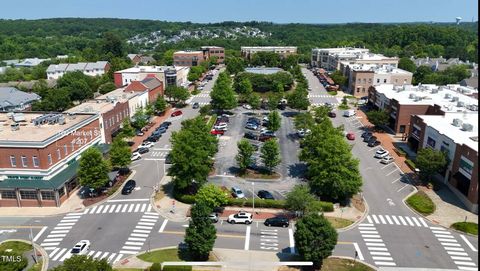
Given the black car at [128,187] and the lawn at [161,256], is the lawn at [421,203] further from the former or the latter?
the black car at [128,187]

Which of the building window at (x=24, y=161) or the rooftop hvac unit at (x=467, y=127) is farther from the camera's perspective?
the rooftop hvac unit at (x=467, y=127)

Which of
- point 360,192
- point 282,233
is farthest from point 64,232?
point 360,192

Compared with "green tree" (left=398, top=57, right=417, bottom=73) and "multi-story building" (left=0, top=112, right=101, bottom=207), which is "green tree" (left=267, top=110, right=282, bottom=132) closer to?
"multi-story building" (left=0, top=112, right=101, bottom=207)

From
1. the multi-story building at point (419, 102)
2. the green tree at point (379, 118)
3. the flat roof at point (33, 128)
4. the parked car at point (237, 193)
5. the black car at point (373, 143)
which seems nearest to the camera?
the parked car at point (237, 193)

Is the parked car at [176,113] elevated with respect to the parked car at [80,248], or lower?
elevated

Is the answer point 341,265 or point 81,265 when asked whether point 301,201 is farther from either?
point 81,265

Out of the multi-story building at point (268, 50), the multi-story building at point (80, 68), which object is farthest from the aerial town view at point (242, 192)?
the multi-story building at point (268, 50)

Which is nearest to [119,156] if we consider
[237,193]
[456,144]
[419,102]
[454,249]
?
[237,193]
